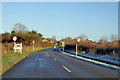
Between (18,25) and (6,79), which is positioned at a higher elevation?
(18,25)

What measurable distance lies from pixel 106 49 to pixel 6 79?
16.7 meters

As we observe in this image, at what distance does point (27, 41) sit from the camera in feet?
170

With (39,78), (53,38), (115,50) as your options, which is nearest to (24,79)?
(39,78)

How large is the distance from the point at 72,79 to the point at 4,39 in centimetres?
4219

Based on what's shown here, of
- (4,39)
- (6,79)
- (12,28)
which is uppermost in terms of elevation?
(12,28)

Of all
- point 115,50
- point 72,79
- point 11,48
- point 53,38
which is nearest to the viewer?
point 72,79

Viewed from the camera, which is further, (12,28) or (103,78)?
(12,28)

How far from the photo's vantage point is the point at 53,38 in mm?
142875

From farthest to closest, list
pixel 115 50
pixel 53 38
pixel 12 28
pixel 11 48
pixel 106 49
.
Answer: pixel 53 38 < pixel 12 28 < pixel 11 48 < pixel 106 49 < pixel 115 50

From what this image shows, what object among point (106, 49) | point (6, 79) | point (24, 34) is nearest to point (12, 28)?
point (24, 34)

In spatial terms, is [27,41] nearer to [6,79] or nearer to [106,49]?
[106,49]

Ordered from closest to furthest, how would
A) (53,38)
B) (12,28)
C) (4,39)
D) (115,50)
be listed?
(115,50) → (4,39) → (12,28) → (53,38)

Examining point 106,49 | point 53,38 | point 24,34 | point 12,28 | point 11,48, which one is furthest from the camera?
point 53,38

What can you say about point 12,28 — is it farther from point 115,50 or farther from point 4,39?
point 115,50
